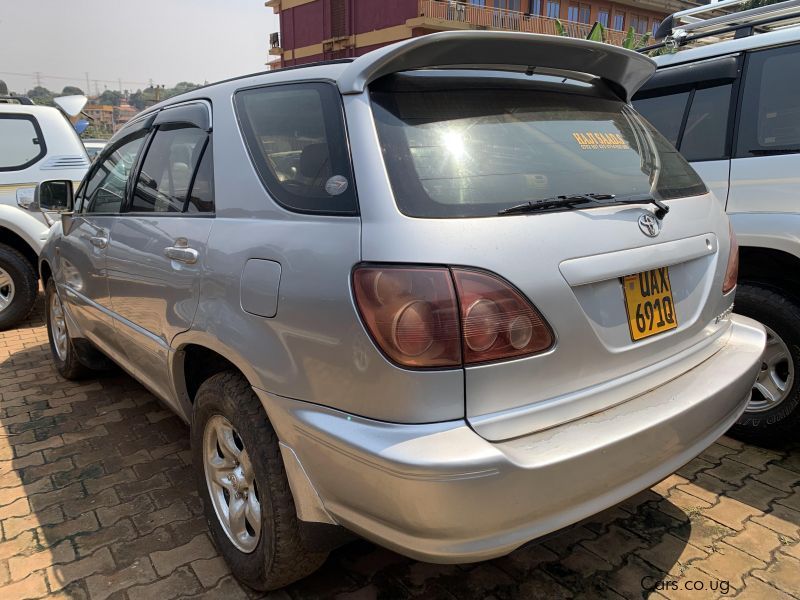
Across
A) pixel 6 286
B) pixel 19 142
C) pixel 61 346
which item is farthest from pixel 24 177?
pixel 61 346

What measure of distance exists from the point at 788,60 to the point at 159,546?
11.7 ft

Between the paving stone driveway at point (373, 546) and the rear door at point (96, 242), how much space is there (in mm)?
674

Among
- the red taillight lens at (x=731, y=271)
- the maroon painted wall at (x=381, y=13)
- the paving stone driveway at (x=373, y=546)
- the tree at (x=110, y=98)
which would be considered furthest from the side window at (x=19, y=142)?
the tree at (x=110, y=98)

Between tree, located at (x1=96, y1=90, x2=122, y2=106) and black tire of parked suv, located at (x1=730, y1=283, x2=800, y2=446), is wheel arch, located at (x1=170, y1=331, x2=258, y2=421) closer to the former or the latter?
black tire of parked suv, located at (x1=730, y1=283, x2=800, y2=446)

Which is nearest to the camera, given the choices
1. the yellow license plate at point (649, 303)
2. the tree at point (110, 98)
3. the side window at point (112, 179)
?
the yellow license plate at point (649, 303)

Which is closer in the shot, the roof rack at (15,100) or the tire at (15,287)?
the tire at (15,287)

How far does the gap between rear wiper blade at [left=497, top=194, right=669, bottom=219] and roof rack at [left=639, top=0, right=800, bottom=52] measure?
1.97 meters

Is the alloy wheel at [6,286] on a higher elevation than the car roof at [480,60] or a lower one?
lower

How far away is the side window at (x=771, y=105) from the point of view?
9.12 ft

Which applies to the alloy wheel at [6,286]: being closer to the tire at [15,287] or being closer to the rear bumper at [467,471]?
the tire at [15,287]

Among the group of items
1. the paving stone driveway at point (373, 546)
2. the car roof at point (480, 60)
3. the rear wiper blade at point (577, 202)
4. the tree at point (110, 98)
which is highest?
the tree at point (110, 98)

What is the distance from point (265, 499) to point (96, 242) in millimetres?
1915

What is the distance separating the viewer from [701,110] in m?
3.17

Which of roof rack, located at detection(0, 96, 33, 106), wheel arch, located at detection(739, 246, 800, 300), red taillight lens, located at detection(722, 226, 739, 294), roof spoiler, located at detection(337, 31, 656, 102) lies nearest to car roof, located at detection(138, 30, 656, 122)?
roof spoiler, located at detection(337, 31, 656, 102)
